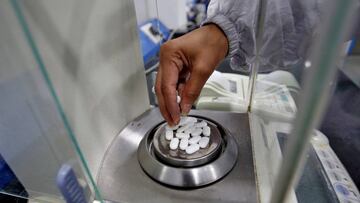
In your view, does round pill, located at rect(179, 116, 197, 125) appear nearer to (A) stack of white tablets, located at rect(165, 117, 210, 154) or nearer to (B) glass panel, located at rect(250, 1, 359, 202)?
(A) stack of white tablets, located at rect(165, 117, 210, 154)

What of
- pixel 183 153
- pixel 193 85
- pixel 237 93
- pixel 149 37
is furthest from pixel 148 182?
pixel 149 37

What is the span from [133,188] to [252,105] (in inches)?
13.1

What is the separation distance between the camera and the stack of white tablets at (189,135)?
0.40 meters

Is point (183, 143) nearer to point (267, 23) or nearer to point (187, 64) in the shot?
point (187, 64)

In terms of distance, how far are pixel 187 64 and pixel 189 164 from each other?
183mm

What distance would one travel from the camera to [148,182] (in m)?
0.38

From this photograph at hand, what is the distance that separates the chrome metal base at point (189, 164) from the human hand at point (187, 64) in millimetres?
68

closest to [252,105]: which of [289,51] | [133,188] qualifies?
[289,51]

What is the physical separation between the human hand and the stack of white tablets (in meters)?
0.02

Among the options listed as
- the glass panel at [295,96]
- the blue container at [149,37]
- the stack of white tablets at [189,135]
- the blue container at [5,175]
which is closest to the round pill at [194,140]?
the stack of white tablets at [189,135]

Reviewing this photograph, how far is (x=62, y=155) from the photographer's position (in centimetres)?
26

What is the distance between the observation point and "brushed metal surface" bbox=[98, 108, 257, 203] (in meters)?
0.36

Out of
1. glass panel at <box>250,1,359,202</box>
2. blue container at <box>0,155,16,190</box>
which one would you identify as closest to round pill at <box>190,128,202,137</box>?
glass panel at <box>250,1,359,202</box>

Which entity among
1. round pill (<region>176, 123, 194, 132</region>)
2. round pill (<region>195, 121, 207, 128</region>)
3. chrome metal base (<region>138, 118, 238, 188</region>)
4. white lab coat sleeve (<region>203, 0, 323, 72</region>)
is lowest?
chrome metal base (<region>138, 118, 238, 188</region>)
